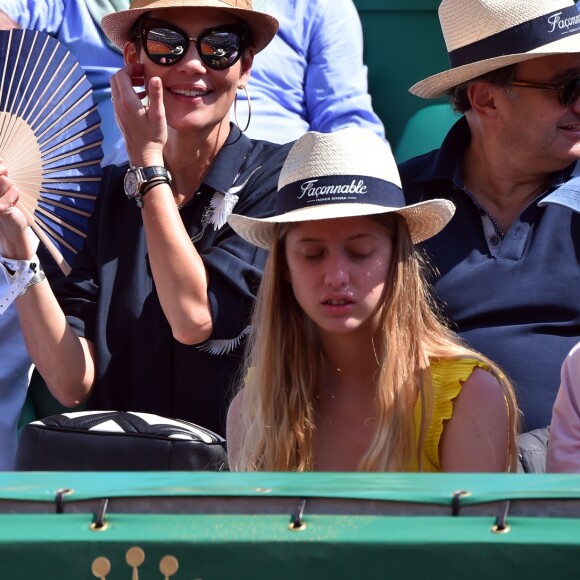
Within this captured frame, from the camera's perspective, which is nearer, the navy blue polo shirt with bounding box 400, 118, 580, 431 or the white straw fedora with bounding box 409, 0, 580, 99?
the navy blue polo shirt with bounding box 400, 118, 580, 431

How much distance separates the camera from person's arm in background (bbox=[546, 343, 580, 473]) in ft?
6.86

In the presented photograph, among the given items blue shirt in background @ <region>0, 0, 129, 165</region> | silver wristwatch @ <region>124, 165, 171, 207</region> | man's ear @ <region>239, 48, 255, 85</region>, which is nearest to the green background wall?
blue shirt in background @ <region>0, 0, 129, 165</region>

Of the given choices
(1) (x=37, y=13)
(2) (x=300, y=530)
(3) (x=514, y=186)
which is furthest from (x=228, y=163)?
(2) (x=300, y=530)

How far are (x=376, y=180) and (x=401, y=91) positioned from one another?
1.95 meters

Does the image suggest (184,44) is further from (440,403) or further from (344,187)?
(440,403)

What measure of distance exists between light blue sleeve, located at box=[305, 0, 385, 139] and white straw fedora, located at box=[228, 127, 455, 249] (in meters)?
1.22

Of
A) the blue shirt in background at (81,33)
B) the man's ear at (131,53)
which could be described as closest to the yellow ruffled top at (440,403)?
the man's ear at (131,53)

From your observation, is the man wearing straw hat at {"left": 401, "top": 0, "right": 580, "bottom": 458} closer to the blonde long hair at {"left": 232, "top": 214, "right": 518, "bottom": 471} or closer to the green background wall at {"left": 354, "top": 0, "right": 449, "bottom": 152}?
the blonde long hair at {"left": 232, "top": 214, "right": 518, "bottom": 471}

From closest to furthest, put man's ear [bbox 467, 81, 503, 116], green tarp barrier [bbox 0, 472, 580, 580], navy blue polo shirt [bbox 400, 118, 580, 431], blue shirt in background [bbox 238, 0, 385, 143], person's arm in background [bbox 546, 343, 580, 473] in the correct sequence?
green tarp barrier [bbox 0, 472, 580, 580], person's arm in background [bbox 546, 343, 580, 473], navy blue polo shirt [bbox 400, 118, 580, 431], man's ear [bbox 467, 81, 503, 116], blue shirt in background [bbox 238, 0, 385, 143]

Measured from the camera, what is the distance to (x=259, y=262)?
304 centimetres

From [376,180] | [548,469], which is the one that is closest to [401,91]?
[376,180]

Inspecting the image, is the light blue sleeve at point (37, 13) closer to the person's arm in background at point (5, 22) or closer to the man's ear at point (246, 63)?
the person's arm in background at point (5, 22)

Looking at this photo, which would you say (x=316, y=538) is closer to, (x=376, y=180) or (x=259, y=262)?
(x=376, y=180)

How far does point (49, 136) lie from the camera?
3.11 m
